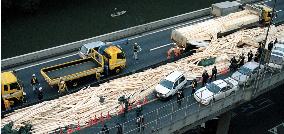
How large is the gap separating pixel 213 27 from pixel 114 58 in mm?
13276

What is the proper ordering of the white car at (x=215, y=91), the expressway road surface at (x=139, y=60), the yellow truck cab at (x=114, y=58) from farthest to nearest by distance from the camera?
the yellow truck cab at (x=114, y=58) < the expressway road surface at (x=139, y=60) < the white car at (x=215, y=91)

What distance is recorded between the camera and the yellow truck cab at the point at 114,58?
1425 inches

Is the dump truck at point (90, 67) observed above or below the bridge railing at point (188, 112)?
above

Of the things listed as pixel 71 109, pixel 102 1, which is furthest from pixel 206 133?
pixel 102 1

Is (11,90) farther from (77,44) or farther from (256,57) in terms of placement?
(256,57)

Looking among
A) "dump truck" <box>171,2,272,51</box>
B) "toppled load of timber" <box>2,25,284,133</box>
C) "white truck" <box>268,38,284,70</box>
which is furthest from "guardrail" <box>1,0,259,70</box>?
"white truck" <box>268,38,284,70</box>

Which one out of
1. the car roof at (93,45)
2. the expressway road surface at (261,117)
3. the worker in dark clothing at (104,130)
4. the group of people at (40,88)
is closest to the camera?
the worker in dark clothing at (104,130)

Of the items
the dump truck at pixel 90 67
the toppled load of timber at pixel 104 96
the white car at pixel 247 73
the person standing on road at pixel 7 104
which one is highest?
the white car at pixel 247 73

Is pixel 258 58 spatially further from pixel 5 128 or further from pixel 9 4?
pixel 9 4

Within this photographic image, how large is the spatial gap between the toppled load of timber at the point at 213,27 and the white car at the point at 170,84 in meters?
9.43

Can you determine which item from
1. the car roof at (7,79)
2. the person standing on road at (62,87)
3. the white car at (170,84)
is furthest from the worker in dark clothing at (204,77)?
the car roof at (7,79)

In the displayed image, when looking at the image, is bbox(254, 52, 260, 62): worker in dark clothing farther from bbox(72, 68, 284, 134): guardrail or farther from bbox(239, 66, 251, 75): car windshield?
bbox(72, 68, 284, 134): guardrail

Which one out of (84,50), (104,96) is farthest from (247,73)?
(84,50)

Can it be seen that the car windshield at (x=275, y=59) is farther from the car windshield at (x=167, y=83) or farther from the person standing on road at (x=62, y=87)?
the person standing on road at (x=62, y=87)
